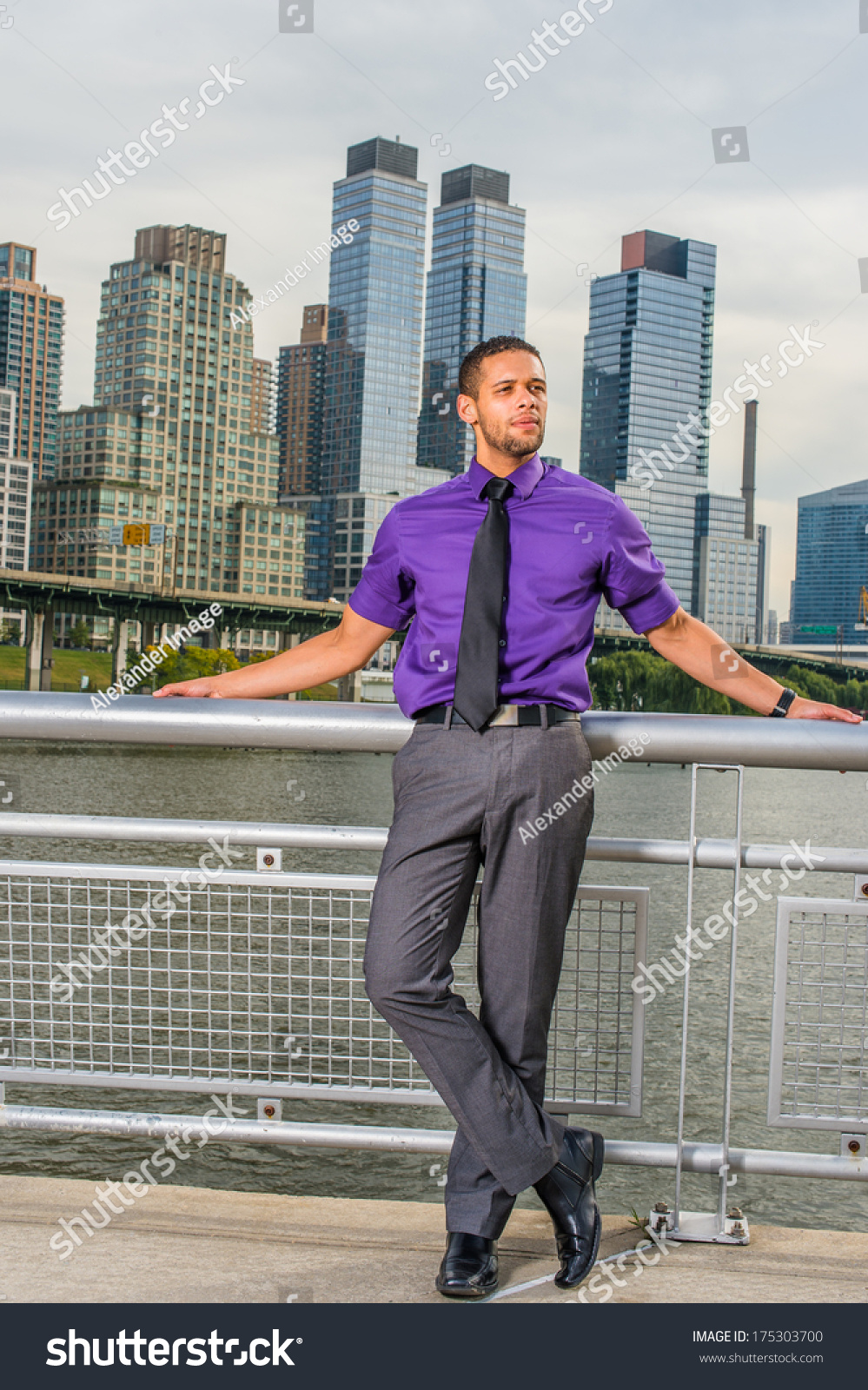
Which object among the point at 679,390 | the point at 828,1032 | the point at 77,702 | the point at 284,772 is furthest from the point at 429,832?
the point at 679,390

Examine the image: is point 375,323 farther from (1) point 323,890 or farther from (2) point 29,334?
(1) point 323,890

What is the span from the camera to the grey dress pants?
81.7 inches

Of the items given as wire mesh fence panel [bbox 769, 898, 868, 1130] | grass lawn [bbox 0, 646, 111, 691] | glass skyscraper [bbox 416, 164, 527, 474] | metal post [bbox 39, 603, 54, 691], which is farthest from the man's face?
glass skyscraper [bbox 416, 164, 527, 474]

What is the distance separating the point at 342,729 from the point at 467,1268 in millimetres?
988

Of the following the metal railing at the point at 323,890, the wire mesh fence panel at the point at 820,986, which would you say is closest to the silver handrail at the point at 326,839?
the metal railing at the point at 323,890

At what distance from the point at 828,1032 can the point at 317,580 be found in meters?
105

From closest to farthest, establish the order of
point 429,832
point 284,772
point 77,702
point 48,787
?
point 429,832 < point 77,702 < point 48,787 < point 284,772

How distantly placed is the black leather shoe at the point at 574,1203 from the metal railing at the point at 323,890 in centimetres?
17

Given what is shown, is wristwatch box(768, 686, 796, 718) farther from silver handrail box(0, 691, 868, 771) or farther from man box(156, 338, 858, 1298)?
man box(156, 338, 858, 1298)

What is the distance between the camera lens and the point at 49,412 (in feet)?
404

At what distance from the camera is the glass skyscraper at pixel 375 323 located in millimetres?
130625

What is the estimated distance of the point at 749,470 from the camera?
5364 inches

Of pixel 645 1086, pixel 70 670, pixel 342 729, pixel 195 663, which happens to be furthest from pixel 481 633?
pixel 70 670
